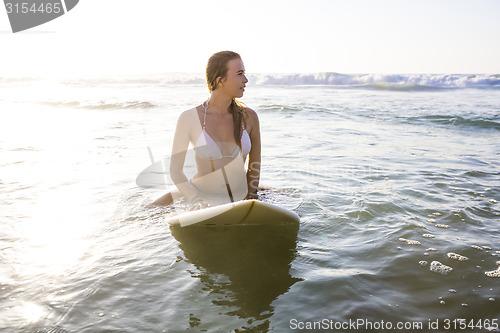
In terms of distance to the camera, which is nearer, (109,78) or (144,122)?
(144,122)

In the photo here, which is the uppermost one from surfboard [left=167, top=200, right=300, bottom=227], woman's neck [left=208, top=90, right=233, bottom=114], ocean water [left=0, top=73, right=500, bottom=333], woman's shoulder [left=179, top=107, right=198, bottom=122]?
woman's neck [left=208, top=90, right=233, bottom=114]

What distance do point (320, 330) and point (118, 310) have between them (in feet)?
4.22

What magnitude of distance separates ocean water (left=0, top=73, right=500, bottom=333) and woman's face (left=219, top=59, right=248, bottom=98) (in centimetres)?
128

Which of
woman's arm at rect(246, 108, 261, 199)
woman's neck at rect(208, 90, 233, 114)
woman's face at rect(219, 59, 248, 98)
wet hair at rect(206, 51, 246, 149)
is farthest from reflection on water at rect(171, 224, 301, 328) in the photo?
woman's face at rect(219, 59, 248, 98)

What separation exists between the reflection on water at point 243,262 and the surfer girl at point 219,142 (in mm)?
491

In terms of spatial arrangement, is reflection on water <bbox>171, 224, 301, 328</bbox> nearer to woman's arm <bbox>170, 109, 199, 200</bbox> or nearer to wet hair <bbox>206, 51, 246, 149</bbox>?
woman's arm <bbox>170, 109, 199, 200</bbox>

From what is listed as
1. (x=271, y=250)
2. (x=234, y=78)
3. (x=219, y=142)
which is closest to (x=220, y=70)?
(x=234, y=78)

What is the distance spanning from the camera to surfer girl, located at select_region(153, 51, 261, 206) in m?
4.08

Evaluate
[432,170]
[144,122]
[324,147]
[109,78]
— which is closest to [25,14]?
[144,122]

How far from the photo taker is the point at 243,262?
3.18 metres

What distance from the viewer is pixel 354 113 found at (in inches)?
567

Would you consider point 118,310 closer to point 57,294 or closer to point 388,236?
point 57,294

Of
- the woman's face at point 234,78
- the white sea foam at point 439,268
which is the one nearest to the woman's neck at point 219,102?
the woman's face at point 234,78

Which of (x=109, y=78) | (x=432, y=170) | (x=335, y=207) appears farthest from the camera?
(x=109, y=78)
